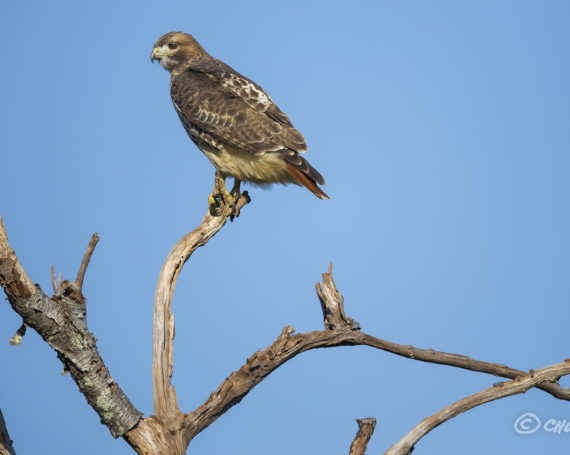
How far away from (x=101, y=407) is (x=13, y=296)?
1.02 meters

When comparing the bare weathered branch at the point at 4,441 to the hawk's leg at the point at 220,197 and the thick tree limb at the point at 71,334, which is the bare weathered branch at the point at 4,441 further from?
the hawk's leg at the point at 220,197

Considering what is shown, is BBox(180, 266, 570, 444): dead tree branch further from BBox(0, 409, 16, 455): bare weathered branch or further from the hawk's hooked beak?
the hawk's hooked beak

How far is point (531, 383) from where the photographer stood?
5.30 metres

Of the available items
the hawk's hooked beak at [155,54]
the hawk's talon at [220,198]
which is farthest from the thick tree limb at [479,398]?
the hawk's hooked beak at [155,54]

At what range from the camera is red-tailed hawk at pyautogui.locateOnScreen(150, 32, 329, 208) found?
695 cm

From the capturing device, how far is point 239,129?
23.4 feet

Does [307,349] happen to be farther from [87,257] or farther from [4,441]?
[4,441]

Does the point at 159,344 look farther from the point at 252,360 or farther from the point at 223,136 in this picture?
the point at 223,136

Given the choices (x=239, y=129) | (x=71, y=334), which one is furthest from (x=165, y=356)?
(x=239, y=129)

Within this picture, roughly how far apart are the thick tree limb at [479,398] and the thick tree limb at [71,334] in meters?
2.01

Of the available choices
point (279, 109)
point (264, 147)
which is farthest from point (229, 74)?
point (264, 147)

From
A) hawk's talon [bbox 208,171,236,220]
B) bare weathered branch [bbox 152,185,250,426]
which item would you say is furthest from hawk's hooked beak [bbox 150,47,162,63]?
bare weathered branch [bbox 152,185,250,426]

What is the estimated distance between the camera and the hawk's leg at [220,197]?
274 inches

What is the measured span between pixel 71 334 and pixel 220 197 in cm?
287
